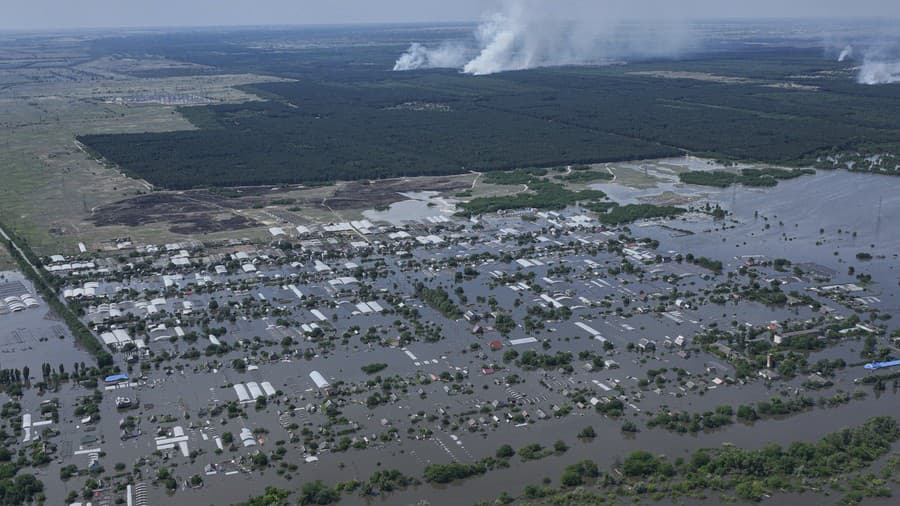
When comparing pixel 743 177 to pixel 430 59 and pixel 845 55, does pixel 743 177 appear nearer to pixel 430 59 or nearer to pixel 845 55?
pixel 430 59

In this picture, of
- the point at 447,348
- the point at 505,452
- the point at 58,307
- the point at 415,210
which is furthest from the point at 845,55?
the point at 505,452

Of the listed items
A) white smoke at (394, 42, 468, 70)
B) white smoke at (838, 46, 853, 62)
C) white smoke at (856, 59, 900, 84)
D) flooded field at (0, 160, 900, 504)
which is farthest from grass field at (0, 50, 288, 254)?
white smoke at (838, 46, 853, 62)

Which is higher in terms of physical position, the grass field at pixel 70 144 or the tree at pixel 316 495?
the grass field at pixel 70 144

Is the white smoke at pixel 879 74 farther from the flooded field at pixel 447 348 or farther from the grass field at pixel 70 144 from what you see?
the flooded field at pixel 447 348

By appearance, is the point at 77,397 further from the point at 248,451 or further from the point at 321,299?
the point at 321,299

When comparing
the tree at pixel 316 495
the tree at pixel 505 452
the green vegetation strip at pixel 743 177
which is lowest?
the tree at pixel 316 495

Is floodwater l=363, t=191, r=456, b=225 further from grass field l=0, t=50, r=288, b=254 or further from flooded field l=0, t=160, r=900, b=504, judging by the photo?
grass field l=0, t=50, r=288, b=254

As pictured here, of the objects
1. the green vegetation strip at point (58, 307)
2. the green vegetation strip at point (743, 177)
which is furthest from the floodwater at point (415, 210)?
the green vegetation strip at point (58, 307)
